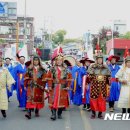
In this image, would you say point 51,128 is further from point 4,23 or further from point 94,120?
point 4,23

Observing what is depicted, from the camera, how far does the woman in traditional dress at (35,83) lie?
10.2m

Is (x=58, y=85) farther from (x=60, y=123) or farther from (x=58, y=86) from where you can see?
(x=60, y=123)

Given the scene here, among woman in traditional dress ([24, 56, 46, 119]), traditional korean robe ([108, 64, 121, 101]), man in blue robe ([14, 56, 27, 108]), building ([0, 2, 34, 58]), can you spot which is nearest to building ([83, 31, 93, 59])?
traditional korean robe ([108, 64, 121, 101])

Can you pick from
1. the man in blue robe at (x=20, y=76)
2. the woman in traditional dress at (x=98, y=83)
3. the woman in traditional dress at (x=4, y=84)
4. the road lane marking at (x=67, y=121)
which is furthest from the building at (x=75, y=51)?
the woman in traditional dress at (x=4, y=84)

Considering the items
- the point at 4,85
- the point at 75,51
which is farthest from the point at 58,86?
the point at 75,51

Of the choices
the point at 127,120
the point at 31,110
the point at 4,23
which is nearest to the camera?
the point at 127,120

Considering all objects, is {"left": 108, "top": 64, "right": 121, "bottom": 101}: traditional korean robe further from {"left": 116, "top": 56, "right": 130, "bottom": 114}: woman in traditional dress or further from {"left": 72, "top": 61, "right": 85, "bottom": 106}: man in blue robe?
{"left": 116, "top": 56, "right": 130, "bottom": 114}: woman in traditional dress

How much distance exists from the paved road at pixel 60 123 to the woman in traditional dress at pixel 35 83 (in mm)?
361

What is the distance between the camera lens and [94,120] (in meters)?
9.98

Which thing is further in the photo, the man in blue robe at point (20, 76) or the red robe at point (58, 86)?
the man in blue robe at point (20, 76)

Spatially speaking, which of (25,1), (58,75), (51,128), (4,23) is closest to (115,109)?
(58,75)

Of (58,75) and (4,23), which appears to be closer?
(58,75)

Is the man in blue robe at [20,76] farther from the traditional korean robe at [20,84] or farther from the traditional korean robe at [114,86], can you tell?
the traditional korean robe at [114,86]

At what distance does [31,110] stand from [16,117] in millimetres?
591
